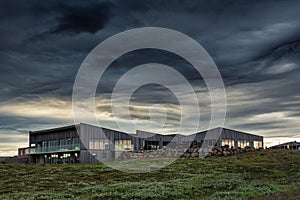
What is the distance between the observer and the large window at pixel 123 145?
8356 cm

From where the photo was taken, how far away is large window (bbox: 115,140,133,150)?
8356cm

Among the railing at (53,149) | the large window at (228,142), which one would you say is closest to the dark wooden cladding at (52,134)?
the railing at (53,149)

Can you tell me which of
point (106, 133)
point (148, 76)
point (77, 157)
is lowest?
point (77, 157)

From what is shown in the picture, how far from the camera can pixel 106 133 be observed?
8206 cm

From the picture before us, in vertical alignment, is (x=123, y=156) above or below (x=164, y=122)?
below

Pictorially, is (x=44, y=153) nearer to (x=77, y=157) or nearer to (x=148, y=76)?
(x=77, y=157)

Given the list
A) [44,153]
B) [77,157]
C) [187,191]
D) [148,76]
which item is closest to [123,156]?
[77,157]

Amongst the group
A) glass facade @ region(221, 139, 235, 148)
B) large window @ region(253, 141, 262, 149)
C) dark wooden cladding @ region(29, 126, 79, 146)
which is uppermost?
dark wooden cladding @ region(29, 126, 79, 146)

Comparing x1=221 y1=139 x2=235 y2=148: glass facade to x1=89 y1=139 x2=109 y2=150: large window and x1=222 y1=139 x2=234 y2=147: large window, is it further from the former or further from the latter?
x1=89 y1=139 x2=109 y2=150: large window

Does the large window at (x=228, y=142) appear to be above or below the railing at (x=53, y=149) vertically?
above

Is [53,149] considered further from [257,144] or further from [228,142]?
[257,144]

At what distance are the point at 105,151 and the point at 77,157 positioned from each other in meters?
6.49

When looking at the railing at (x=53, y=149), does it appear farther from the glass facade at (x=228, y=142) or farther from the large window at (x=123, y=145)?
the glass facade at (x=228, y=142)

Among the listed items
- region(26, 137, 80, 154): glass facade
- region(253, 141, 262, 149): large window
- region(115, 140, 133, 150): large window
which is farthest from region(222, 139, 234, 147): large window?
region(26, 137, 80, 154): glass facade
